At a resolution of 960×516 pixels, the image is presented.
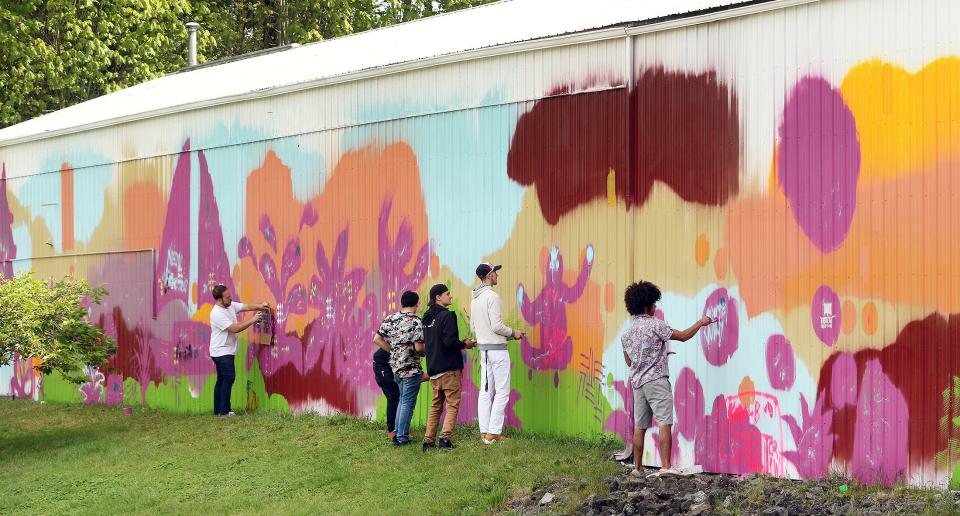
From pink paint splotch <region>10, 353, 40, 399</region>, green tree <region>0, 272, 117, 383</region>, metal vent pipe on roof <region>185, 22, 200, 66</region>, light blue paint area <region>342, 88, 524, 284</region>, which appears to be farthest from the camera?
metal vent pipe on roof <region>185, 22, 200, 66</region>

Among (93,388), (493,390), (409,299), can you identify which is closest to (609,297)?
(493,390)

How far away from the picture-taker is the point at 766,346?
10.8 meters

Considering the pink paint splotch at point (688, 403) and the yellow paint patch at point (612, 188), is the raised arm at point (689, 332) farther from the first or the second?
the yellow paint patch at point (612, 188)

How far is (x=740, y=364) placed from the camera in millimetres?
11016

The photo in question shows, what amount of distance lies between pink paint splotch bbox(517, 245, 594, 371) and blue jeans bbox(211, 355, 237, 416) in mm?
4864

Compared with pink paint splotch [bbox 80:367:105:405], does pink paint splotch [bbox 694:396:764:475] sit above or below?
above

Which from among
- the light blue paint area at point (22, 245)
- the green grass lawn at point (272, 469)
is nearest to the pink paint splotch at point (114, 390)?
the green grass lawn at point (272, 469)

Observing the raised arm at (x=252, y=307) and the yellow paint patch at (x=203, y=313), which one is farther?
the yellow paint patch at (x=203, y=313)

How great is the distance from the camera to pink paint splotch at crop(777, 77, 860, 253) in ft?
33.8

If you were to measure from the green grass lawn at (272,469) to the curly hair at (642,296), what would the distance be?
1.45 m

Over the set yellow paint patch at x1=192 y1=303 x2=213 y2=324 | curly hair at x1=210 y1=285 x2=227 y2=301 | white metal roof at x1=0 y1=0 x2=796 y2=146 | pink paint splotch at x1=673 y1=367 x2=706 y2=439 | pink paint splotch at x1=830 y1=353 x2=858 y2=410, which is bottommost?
pink paint splotch at x1=673 y1=367 x2=706 y2=439

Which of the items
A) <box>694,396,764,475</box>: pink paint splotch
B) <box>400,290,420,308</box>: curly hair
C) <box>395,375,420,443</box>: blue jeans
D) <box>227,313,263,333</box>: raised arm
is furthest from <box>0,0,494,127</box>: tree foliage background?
<box>694,396,764,475</box>: pink paint splotch

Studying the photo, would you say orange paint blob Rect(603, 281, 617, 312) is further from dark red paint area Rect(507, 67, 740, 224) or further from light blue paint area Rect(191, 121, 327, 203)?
light blue paint area Rect(191, 121, 327, 203)

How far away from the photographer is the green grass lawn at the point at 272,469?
36.3 ft
